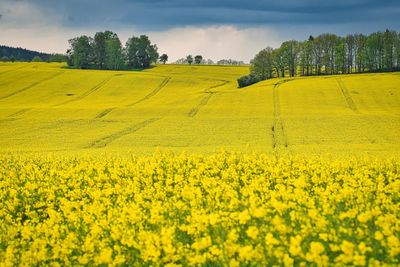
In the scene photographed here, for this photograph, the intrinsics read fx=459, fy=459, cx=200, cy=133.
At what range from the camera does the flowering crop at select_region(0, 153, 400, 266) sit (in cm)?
777

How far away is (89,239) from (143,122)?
36796mm

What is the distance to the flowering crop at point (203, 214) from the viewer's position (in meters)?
7.77

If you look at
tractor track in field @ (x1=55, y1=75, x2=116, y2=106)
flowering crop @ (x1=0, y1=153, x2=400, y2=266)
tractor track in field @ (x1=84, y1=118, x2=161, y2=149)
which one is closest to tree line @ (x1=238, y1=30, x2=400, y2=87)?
tractor track in field @ (x1=55, y1=75, x2=116, y2=106)

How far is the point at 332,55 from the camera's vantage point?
341 feet

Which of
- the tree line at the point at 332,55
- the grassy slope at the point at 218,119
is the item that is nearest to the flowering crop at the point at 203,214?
the grassy slope at the point at 218,119

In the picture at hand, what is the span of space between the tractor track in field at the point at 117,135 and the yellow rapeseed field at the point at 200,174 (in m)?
0.18

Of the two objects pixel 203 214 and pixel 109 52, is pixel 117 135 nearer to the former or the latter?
pixel 203 214

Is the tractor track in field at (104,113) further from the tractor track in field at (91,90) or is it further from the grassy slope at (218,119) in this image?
the tractor track in field at (91,90)

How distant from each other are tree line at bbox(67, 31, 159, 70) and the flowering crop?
110 metres

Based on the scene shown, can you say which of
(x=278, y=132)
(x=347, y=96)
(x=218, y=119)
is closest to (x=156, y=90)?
(x=347, y=96)

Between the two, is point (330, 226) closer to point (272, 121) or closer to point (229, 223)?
point (229, 223)

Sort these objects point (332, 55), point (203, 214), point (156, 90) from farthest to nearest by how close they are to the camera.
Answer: point (332, 55), point (156, 90), point (203, 214)

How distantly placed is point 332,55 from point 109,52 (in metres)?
59.4

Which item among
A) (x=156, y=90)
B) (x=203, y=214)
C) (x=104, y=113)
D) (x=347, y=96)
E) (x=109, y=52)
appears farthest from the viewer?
(x=109, y=52)
